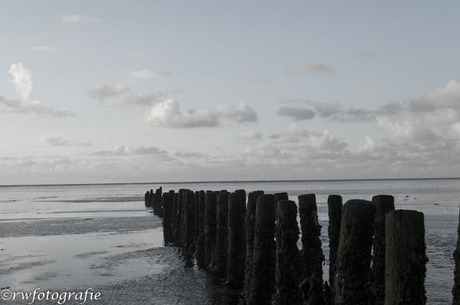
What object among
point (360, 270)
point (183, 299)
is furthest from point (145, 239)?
point (360, 270)

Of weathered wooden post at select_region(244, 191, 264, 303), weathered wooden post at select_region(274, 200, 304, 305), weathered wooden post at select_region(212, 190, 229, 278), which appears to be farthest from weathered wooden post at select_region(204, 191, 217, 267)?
weathered wooden post at select_region(274, 200, 304, 305)

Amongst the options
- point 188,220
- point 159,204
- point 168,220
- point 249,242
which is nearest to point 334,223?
point 249,242

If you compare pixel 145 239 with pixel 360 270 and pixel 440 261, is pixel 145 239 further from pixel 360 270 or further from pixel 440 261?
→ pixel 360 270

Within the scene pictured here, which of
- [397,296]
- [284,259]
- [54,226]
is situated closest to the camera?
[397,296]

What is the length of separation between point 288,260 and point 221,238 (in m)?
6.69

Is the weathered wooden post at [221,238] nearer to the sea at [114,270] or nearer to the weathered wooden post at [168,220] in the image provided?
the sea at [114,270]

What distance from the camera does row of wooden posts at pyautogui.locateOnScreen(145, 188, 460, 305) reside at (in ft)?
23.1

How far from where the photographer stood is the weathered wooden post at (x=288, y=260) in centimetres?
1126

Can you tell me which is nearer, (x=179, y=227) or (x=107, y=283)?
(x=107, y=283)

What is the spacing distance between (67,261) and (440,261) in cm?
1418

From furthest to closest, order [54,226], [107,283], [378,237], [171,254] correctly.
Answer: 1. [54,226]
2. [171,254]
3. [107,283]
4. [378,237]

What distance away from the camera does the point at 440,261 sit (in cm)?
2120

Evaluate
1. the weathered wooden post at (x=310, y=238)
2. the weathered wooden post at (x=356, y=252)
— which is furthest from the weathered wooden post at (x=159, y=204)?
the weathered wooden post at (x=356, y=252)

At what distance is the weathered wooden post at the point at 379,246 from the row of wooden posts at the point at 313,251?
0.02m
